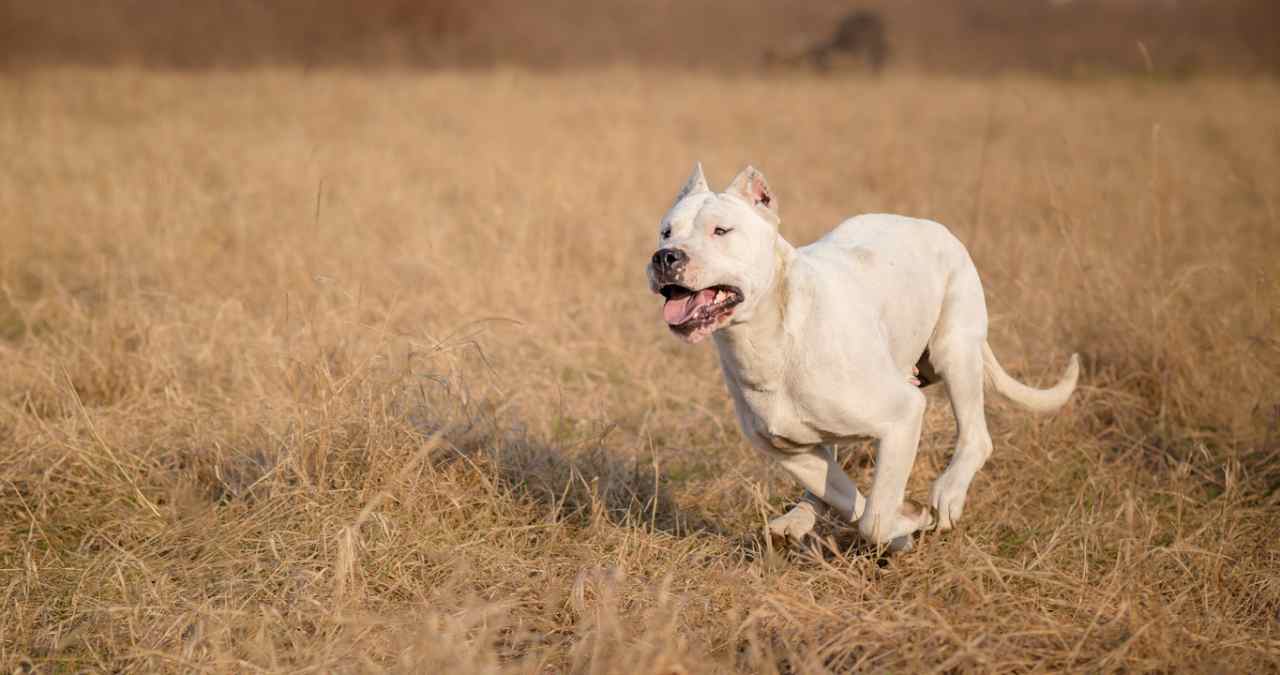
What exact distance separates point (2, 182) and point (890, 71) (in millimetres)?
15380

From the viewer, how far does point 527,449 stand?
4160mm

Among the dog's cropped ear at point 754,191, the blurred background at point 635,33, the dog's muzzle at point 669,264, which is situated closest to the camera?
the dog's muzzle at point 669,264

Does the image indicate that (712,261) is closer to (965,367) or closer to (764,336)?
(764,336)

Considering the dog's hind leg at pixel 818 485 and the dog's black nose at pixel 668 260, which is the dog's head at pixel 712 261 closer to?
the dog's black nose at pixel 668 260

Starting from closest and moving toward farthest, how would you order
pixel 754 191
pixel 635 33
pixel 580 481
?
pixel 754 191 → pixel 580 481 → pixel 635 33

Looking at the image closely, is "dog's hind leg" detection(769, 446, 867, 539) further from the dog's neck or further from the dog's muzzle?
the dog's muzzle

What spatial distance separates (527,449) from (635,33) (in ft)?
108

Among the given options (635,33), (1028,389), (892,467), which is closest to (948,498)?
(892,467)

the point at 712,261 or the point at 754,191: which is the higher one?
the point at 754,191

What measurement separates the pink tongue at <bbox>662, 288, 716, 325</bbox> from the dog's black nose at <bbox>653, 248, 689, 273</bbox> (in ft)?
0.34

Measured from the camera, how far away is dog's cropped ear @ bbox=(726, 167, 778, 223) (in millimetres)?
3191

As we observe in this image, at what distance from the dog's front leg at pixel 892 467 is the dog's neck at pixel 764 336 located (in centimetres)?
40

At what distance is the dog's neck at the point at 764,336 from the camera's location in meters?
3.09

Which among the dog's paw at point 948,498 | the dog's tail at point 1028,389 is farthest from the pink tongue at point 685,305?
the dog's tail at point 1028,389
